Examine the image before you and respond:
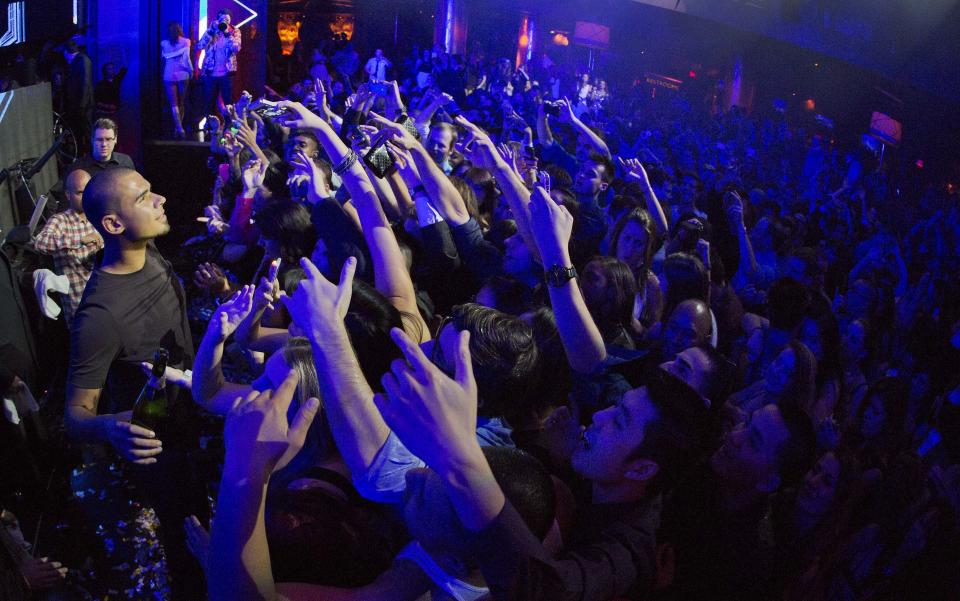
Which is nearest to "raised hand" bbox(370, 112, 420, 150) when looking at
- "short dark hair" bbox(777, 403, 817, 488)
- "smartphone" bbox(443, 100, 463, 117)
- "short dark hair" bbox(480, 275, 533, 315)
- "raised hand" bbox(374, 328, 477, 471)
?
"short dark hair" bbox(480, 275, 533, 315)

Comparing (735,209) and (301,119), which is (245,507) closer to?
(301,119)

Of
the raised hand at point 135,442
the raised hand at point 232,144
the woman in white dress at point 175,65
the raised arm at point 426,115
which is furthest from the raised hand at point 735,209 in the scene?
the woman in white dress at point 175,65

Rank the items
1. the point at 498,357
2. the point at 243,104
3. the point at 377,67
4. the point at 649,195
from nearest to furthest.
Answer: the point at 498,357 → the point at 649,195 → the point at 243,104 → the point at 377,67

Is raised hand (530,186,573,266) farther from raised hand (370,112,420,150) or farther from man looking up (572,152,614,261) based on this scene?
man looking up (572,152,614,261)

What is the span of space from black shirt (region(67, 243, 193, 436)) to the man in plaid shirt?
1.17 meters

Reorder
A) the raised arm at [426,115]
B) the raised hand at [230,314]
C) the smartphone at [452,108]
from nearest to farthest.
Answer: the raised hand at [230,314]
the raised arm at [426,115]
the smartphone at [452,108]

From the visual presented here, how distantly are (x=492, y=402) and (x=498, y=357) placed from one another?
12 centimetres

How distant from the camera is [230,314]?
180 cm

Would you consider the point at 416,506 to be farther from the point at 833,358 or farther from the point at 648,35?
the point at 648,35

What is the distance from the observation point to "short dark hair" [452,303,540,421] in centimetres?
150

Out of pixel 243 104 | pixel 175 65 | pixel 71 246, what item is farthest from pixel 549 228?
pixel 175 65

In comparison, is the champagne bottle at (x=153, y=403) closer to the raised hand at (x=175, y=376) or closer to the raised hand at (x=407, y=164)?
the raised hand at (x=175, y=376)

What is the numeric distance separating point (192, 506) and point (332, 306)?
991 millimetres

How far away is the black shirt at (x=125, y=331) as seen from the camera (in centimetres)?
184
